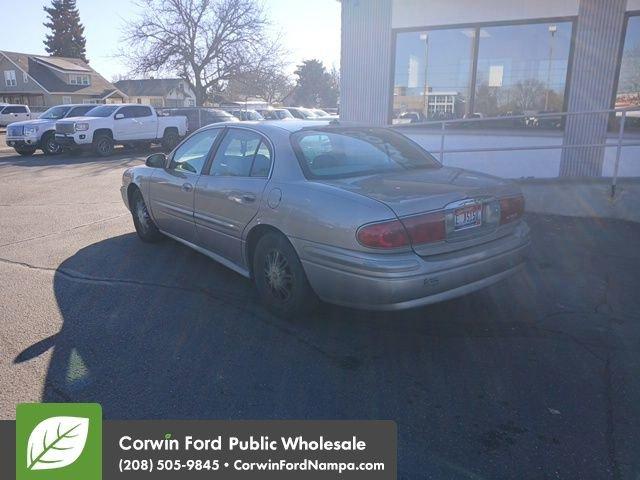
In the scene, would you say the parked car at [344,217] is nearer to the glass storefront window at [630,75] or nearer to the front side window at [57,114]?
the glass storefront window at [630,75]

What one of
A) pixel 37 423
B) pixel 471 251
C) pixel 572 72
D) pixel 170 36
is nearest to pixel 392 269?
pixel 471 251

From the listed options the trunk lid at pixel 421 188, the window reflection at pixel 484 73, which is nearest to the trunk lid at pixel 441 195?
the trunk lid at pixel 421 188

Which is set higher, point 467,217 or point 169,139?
point 467,217

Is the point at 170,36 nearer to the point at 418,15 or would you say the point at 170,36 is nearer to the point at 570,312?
the point at 418,15

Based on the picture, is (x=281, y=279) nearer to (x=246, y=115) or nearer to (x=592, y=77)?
(x=592, y=77)

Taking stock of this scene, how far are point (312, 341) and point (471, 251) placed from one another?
4.31 ft

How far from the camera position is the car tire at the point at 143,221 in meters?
6.14

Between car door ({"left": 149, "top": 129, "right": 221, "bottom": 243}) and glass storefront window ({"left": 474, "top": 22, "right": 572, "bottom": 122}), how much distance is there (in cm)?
648

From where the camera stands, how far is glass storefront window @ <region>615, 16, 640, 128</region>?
8469 mm

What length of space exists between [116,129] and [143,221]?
14.9 meters

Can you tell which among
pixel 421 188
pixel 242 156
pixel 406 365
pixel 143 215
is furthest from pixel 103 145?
pixel 406 365

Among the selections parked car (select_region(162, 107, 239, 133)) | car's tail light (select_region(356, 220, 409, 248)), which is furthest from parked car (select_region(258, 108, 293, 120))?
car's tail light (select_region(356, 220, 409, 248))

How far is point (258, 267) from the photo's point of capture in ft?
13.8

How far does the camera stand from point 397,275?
10.8ft
